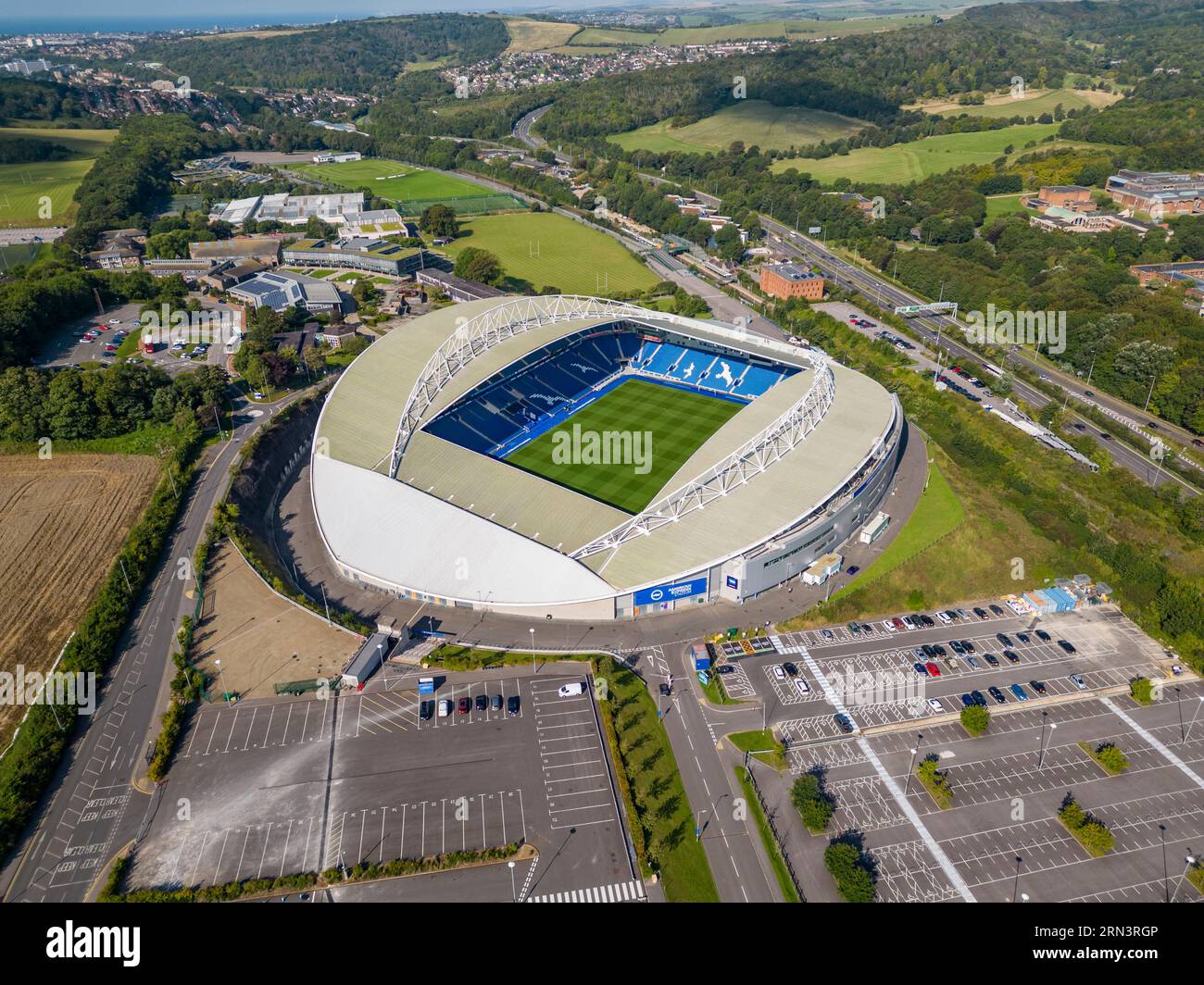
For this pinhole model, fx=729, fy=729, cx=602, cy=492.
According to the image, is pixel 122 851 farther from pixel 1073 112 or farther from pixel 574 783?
pixel 1073 112

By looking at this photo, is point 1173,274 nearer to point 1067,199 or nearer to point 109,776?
point 1067,199

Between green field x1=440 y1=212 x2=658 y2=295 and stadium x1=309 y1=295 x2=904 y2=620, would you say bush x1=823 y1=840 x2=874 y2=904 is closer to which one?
stadium x1=309 y1=295 x2=904 y2=620

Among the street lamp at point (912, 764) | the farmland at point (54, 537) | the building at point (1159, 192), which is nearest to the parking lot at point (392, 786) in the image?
the farmland at point (54, 537)

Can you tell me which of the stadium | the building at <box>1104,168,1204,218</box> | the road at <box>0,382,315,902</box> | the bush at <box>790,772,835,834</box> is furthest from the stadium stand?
the building at <box>1104,168,1204,218</box>

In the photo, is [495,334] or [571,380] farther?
[571,380]

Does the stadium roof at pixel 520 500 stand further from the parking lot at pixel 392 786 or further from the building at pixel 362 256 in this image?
the building at pixel 362 256

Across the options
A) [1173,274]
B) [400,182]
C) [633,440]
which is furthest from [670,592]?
[400,182]
